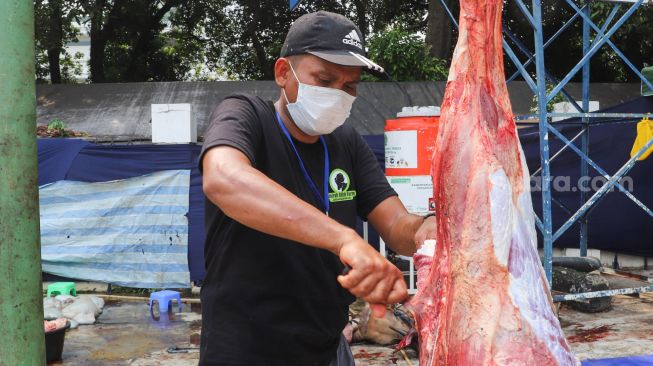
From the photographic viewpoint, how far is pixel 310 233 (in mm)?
1470

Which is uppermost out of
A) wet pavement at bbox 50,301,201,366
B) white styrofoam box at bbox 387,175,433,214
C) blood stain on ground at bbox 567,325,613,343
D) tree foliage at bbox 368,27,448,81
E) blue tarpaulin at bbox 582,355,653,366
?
tree foliage at bbox 368,27,448,81

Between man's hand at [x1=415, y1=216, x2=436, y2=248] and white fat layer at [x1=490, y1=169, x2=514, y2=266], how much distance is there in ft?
1.48

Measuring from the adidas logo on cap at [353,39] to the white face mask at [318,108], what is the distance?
0.16 metres

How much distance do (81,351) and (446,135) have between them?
Result: 242 inches

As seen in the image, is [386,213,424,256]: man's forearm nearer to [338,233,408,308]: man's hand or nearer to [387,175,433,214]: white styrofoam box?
[338,233,408,308]: man's hand

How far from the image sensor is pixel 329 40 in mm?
2020

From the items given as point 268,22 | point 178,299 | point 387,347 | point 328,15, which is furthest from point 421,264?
point 268,22

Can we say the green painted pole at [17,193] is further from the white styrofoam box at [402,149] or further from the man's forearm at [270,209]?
the white styrofoam box at [402,149]

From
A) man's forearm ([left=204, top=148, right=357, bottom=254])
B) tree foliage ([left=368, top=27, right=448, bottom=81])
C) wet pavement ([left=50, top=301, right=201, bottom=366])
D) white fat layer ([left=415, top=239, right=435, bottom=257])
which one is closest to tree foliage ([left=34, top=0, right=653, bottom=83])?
tree foliage ([left=368, top=27, right=448, bottom=81])

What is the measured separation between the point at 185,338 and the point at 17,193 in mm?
6206

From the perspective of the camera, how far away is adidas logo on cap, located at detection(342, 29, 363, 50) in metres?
2.04

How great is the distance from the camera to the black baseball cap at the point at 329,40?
79.3 inches

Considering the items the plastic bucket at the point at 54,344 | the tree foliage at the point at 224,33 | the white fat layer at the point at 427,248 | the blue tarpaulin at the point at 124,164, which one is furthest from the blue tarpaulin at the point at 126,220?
the tree foliage at the point at 224,33

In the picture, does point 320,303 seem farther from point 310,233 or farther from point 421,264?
point 310,233
